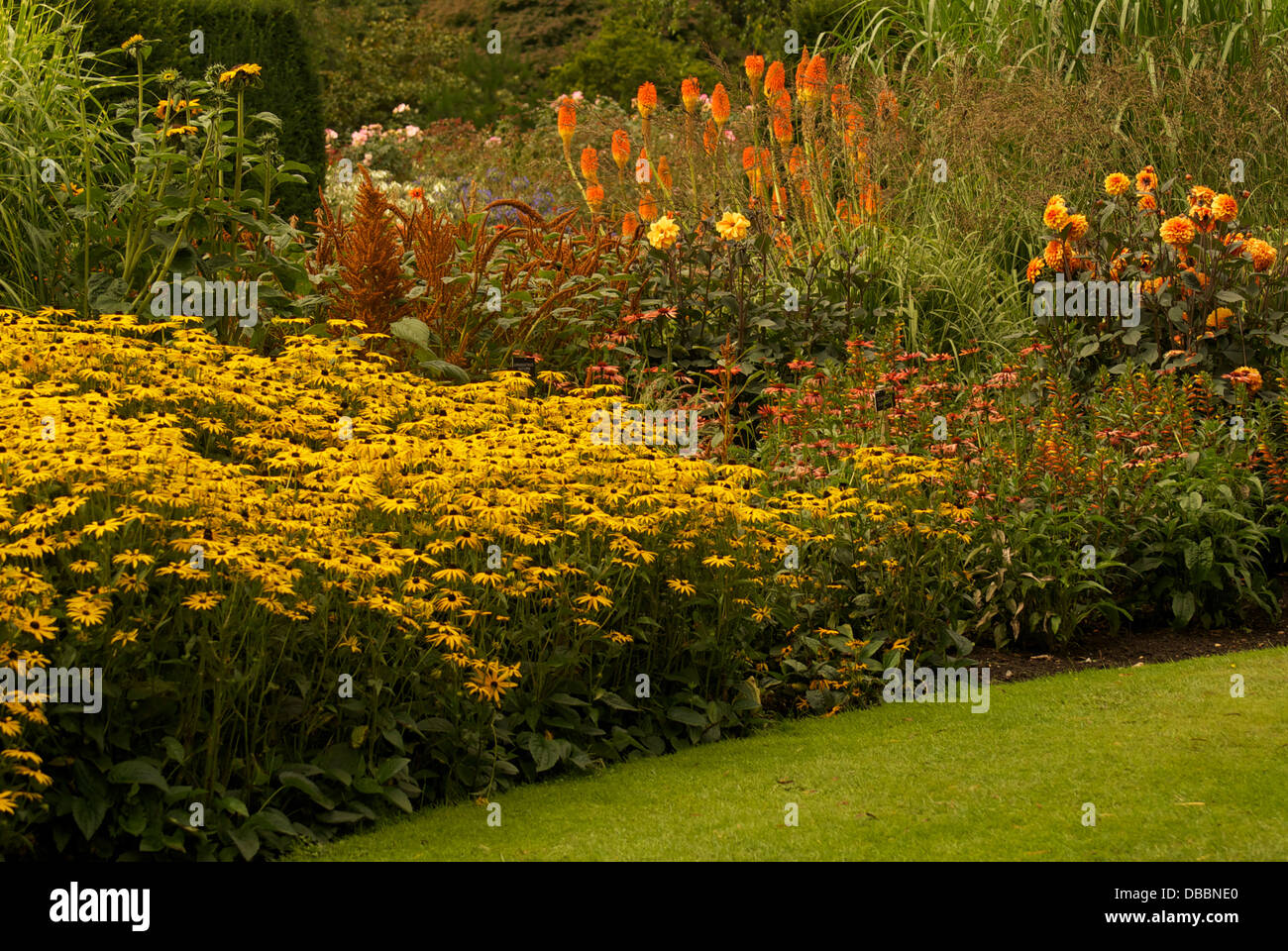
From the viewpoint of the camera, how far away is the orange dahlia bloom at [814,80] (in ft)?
29.7

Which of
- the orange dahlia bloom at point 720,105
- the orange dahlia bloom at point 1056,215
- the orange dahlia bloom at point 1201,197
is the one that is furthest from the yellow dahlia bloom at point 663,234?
→ the orange dahlia bloom at point 1201,197

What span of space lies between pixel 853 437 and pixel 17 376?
3477mm

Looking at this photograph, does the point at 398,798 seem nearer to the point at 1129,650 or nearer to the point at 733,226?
the point at 1129,650

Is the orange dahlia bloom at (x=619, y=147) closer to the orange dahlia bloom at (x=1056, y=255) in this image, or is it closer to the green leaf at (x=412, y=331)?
the orange dahlia bloom at (x=1056, y=255)

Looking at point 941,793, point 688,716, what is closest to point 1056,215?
point 688,716

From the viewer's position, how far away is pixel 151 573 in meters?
3.56

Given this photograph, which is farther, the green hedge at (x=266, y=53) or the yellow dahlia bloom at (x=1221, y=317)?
the green hedge at (x=266, y=53)

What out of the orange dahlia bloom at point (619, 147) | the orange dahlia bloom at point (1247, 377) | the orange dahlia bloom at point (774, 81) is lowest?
the orange dahlia bloom at point (1247, 377)

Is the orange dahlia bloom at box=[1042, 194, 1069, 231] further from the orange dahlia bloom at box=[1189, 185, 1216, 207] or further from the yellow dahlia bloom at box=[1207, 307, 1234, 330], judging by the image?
the yellow dahlia bloom at box=[1207, 307, 1234, 330]

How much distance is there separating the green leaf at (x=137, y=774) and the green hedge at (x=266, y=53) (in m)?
7.71

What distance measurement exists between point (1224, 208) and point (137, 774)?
18.8 ft

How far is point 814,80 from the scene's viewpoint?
908 cm

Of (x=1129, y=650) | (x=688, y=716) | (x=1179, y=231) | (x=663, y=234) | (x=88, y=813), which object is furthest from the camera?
(x=663, y=234)

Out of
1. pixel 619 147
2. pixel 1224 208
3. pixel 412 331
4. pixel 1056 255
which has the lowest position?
pixel 412 331
